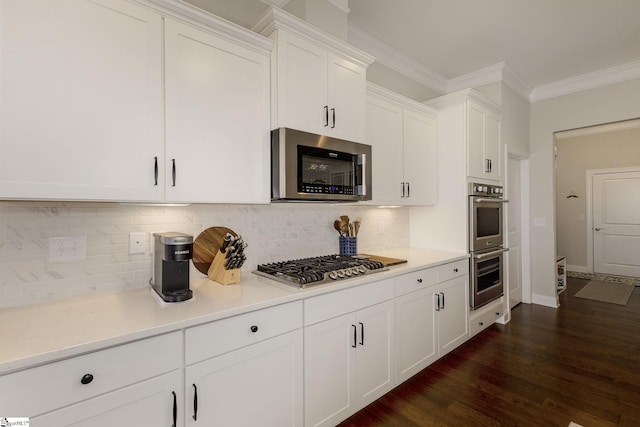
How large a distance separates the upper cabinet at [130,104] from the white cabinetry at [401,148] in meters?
1.09

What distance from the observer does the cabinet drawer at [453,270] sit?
269 cm

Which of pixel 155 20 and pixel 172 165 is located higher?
pixel 155 20

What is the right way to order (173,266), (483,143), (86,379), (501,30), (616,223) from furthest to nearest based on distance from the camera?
(616,223) < (483,143) < (501,30) < (173,266) < (86,379)

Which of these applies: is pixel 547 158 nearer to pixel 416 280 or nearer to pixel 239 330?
pixel 416 280

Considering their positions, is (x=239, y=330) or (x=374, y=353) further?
(x=374, y=353)

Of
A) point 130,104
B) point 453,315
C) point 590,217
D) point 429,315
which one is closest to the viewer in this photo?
point 130,104

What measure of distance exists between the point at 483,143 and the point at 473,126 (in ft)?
0.93

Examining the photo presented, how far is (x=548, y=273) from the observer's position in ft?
13.9

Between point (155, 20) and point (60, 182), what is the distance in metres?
0.86

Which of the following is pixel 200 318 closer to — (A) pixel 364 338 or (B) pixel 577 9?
(A) pixel 364 338

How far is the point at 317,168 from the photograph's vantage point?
2029 millimetres

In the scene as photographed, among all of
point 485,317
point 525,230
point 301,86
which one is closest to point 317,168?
point 301,86

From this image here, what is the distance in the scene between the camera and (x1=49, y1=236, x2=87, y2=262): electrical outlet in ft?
4.83

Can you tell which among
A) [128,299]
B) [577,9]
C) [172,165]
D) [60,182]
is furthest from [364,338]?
[577,9]
